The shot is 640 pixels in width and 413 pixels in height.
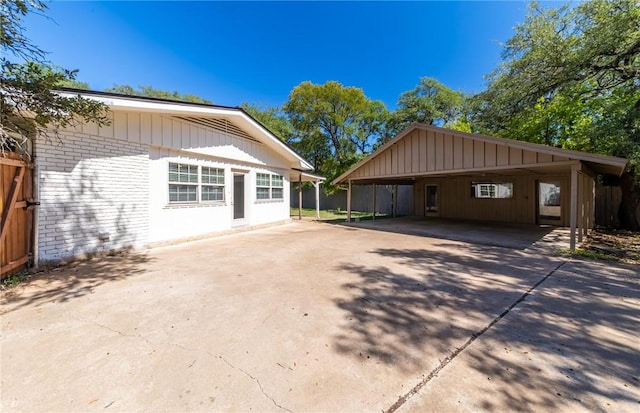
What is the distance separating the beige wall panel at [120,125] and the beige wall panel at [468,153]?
29.1 ft

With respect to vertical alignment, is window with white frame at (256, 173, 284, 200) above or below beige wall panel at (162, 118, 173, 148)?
below

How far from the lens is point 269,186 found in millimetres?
11000

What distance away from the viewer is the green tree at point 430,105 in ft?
69.6

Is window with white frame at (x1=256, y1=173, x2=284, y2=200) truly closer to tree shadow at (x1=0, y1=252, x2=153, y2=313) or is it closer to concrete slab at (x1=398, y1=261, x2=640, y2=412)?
tree shadow at (x1=0, y1=252, x2=153, y2=313)

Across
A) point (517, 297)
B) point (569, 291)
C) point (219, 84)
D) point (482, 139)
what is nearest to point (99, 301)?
point (517, 297)

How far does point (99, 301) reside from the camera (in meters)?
3.42

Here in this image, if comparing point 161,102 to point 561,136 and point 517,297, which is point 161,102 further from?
point 561,136

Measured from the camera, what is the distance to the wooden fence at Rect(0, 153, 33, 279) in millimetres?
3824

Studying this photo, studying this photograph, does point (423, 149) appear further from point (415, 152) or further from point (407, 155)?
point (407, 155)

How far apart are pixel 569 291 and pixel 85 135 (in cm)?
894

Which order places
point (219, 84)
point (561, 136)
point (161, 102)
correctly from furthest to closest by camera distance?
point (219, 84) → point (561, 136) → point (161, 102)

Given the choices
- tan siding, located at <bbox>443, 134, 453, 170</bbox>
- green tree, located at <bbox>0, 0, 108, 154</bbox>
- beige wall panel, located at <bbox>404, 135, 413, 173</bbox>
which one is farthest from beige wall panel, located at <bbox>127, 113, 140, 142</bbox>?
tan siding, located at <bbox>443, 134, 453, 170</bbox>

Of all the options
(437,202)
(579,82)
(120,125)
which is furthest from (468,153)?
(120,125)

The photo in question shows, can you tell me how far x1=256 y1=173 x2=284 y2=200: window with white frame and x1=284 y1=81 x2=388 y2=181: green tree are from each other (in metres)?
11.0
